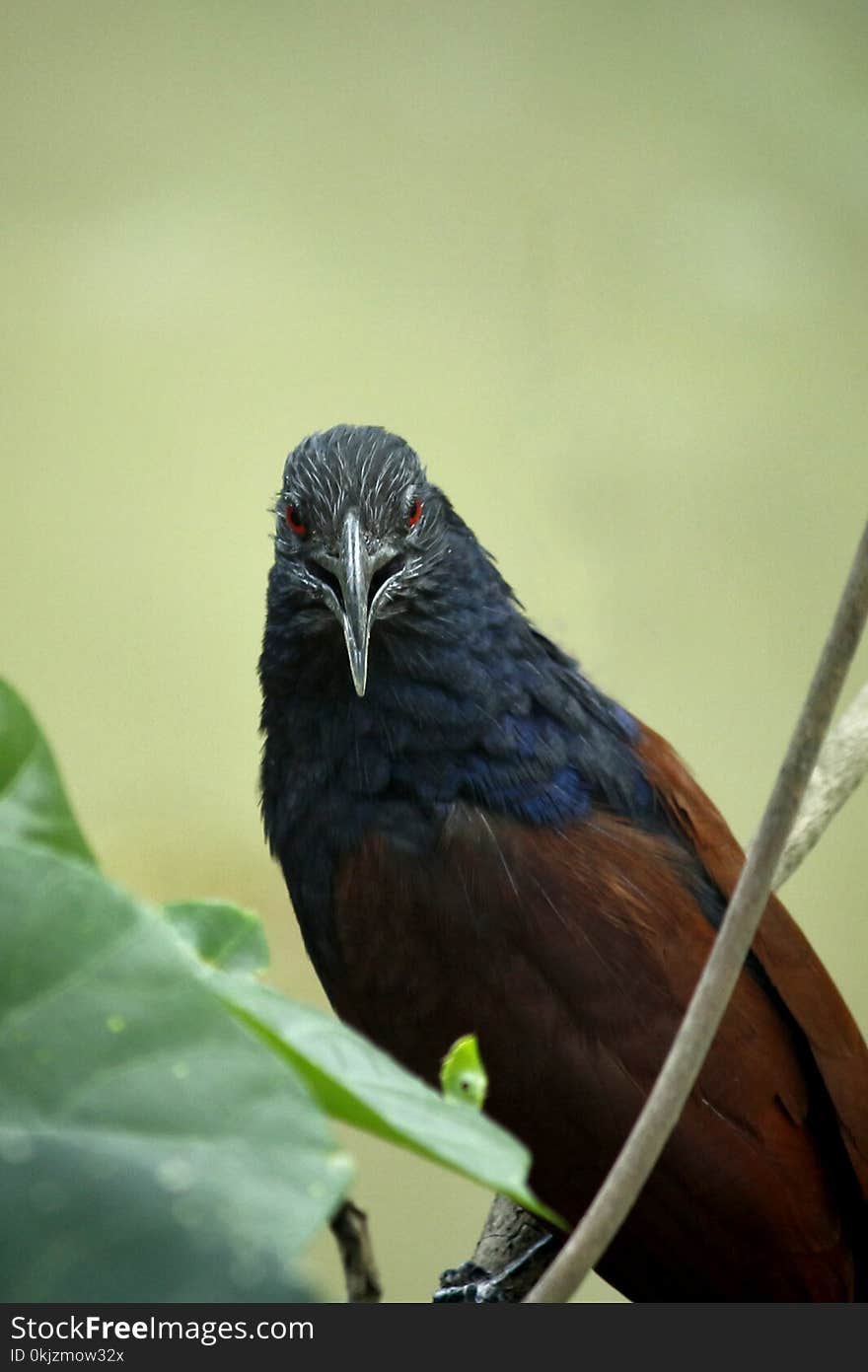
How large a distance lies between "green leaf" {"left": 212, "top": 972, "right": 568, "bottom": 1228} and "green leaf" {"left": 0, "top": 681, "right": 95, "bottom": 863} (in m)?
0.04

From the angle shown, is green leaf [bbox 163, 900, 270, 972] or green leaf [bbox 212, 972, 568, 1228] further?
green leaf [bbox 163, 900, 270, 972]

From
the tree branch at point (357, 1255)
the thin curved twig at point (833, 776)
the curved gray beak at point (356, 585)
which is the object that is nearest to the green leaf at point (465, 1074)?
the tree branch at point (357, 1255)

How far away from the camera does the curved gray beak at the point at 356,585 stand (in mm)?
877

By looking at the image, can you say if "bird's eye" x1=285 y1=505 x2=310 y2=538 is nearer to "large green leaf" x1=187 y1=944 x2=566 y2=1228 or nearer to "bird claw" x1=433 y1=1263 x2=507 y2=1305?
"bird claw" x1=433 y1=1263 x2=507 y2=1305

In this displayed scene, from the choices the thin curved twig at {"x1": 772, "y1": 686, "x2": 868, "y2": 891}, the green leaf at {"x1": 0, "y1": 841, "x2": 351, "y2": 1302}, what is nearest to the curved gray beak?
the thin curved twig at {"x1": 772, "y1": 686, "x2": 868, "y2": 891}

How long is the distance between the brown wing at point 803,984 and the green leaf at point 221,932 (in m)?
0.69

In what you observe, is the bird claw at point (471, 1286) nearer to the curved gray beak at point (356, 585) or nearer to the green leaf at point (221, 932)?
the curved gray beak at point (356, 585)

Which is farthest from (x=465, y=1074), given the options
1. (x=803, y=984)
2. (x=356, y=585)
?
(x=803, y=984)

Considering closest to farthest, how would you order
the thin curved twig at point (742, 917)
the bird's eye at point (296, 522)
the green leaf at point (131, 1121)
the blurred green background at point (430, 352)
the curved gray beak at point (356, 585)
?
the green leaf at point (131, 1121), the thin curved twig at point (742, 917), the curved gray beak at point (356, 585), the bird's eye at point (296, 522), the blurred green background at point (430, 352)

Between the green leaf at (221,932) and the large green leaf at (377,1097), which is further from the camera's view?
the green leaf at (221,932)

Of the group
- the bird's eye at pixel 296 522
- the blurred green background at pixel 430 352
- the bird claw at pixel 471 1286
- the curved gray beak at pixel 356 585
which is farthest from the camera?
the blurred green background at pixel 430 352

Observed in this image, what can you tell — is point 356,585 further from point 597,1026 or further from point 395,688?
point 597,1026

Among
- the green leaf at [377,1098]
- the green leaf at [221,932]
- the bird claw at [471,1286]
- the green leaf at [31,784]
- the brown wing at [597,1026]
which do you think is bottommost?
the bird claw at [471,1286]

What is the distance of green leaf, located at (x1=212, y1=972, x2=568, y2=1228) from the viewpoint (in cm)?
25
